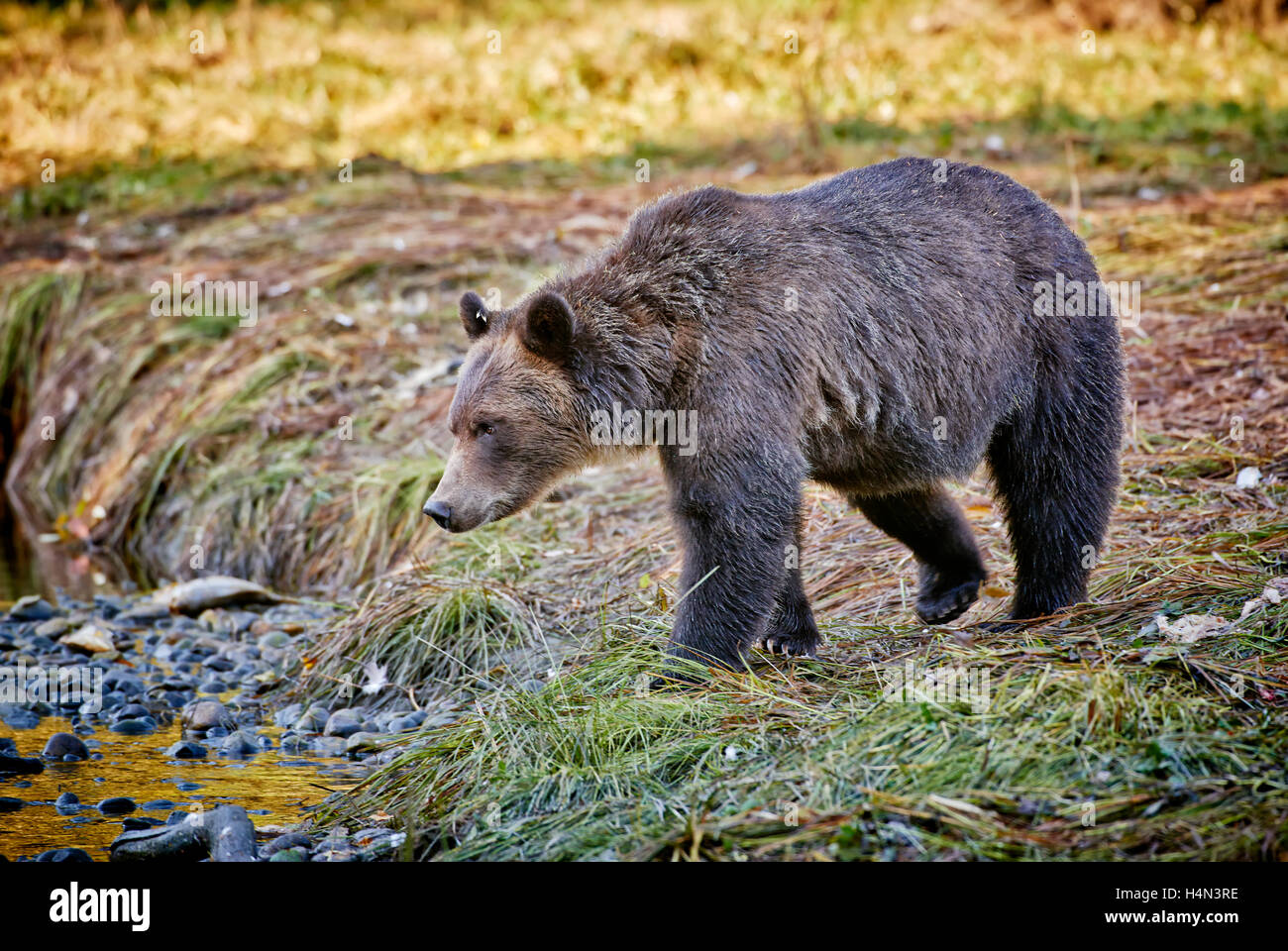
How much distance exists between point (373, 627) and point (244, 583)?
1883 millimetres

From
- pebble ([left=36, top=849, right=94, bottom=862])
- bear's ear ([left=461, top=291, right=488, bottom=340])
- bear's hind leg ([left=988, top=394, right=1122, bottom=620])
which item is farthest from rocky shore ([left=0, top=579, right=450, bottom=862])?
bear's hind leg ([left=988, top=394, right=1122, bottom=620])

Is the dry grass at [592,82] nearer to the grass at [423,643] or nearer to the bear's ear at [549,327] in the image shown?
the grass at [423,643]

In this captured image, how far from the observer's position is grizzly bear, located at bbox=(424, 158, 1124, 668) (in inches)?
199

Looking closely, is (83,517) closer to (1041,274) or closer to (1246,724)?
(1041,274)

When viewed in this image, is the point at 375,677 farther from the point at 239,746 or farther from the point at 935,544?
the point at 935,544

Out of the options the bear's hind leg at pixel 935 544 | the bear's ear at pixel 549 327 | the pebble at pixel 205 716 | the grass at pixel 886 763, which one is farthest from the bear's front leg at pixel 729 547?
the pebble at pixel 205 716

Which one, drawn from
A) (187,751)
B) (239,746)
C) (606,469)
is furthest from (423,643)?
(606,469)

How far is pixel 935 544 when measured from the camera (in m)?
6.19

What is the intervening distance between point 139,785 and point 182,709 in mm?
1092

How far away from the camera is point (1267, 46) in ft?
55.9

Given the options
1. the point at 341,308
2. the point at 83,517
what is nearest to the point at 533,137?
the point at 341,308

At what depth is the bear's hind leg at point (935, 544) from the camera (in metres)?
6.11

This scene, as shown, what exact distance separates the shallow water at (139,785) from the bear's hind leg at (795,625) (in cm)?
194

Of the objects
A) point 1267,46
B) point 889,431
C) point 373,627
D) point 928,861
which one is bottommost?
point 373,627
